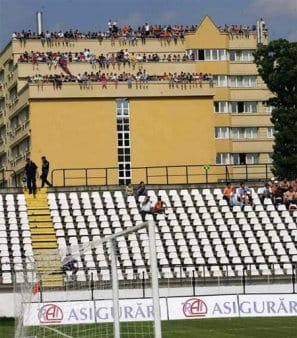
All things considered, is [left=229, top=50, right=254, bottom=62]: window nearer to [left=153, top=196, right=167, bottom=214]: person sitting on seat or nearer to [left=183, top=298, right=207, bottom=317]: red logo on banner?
[left=153, top=196, right=167, bottom=214]: person sitting on seat

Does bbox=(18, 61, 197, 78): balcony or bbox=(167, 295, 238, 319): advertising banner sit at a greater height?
bbox=(18, 61, 197, 78): balcony

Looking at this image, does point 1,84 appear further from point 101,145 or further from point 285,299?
point 285,299

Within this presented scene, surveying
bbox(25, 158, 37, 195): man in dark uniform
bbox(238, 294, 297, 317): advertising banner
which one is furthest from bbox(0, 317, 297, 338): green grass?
bbox(25, 158, 37, 195): man in dark uniform

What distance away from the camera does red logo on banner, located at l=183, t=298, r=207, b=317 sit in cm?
4250

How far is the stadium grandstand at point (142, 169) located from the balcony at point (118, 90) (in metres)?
0.09

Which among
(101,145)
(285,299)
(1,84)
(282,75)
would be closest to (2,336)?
(285,299)

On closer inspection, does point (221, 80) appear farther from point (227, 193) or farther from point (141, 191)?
point (141, 191)

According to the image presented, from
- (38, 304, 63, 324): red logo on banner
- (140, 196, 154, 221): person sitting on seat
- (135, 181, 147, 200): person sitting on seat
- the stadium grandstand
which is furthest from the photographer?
(135, 181, 147, 200): person sitting on seat

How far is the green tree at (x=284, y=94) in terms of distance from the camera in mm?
80812

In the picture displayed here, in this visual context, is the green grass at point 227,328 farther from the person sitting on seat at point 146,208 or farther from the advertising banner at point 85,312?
the person sitting on seat at point 146,208

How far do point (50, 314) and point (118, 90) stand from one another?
2090 inches

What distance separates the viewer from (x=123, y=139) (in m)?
92.2

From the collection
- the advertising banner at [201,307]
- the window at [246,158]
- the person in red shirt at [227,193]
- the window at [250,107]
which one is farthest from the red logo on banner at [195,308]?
the window at [250,107]

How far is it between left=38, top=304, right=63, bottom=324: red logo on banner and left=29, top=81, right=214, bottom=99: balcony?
50.3m
